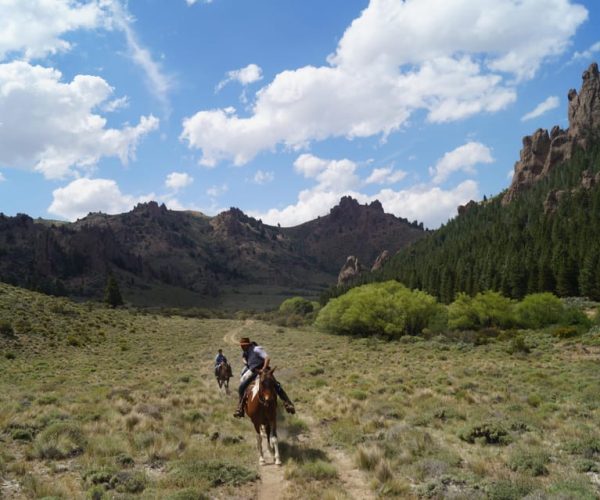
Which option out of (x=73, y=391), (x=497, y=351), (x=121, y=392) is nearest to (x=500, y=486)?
(x=121, y=392)

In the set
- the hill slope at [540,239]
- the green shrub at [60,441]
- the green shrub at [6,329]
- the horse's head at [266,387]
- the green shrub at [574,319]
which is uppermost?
the hill slope at [540,239]

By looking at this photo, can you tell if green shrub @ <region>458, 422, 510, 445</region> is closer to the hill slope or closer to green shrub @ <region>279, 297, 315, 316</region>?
the hill slope

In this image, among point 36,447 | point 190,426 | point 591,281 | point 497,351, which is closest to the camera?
point 36,447

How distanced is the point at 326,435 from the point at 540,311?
60.3 metres

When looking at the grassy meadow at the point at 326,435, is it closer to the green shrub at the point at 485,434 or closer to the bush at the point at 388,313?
the green shrub at the point at 485,434

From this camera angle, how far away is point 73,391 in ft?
70.0

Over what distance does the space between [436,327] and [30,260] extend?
191 metres

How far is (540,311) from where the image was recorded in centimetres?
6272

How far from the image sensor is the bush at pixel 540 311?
61625 millimetres

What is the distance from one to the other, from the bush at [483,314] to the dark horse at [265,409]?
61294 mm

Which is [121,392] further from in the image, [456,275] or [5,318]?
[456,275]

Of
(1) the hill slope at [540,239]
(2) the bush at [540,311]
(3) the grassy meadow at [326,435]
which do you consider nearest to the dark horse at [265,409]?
(3) the grassy meadow at [326,435]

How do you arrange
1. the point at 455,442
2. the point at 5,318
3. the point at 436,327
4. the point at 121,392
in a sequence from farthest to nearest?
the point at 436,327 < the point at 5,318 < the point at 121,392 < the point at 455,442

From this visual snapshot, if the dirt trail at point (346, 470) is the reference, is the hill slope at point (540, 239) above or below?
above
